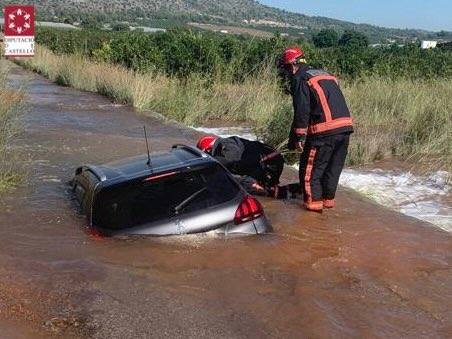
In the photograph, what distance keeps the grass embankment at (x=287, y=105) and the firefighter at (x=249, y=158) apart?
318cm

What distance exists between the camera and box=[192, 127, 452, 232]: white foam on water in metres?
7.31

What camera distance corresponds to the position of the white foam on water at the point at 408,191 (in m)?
7.31

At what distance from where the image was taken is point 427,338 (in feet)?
13.0

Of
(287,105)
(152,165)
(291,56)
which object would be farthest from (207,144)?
(287,105)

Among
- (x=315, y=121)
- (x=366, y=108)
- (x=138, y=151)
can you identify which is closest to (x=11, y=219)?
(x=315, y=121)

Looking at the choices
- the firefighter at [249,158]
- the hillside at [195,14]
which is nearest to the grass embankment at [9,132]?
the firefighter at [249,158]

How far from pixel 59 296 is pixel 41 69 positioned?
→ 26.1m

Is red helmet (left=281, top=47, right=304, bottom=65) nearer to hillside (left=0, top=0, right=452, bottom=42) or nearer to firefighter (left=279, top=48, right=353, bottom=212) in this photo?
firefighter (left=279, top=48, right=353, bottom=212)

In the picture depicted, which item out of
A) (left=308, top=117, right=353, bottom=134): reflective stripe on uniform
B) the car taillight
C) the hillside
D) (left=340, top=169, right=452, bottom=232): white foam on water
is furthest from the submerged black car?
the hillside

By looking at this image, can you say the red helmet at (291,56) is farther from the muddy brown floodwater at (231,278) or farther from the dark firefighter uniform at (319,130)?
the muddy brown floodwater at (231,278)

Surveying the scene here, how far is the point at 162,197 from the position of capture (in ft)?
16.7

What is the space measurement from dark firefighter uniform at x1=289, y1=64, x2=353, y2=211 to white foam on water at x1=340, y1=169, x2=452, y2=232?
45.1 inches

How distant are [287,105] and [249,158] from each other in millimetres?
4841

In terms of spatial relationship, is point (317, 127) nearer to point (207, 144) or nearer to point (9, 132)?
point (207, 144)
